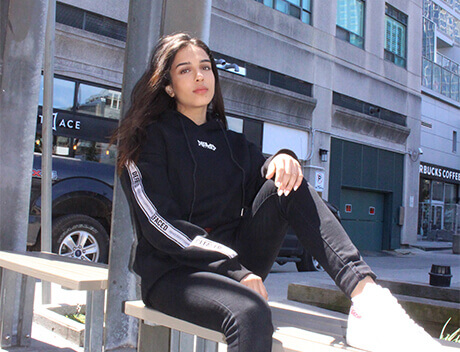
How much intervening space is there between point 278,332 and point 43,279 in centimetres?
153

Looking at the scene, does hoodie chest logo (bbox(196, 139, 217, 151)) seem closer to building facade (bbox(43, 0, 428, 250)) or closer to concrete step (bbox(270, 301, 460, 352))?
concrete step (bbox(270, 301, 460, 352))

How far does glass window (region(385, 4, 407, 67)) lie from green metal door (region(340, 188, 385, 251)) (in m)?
5.20

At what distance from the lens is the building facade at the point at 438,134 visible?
81.4 feet

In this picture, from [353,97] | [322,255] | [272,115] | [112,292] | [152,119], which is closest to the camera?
[322,255]

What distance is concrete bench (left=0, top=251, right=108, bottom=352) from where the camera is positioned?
264cm

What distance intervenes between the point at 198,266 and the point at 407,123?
1995 centimetres

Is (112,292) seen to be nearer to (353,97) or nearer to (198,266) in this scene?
(198,266)

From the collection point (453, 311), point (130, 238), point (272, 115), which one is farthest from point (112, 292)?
point (272, 115)

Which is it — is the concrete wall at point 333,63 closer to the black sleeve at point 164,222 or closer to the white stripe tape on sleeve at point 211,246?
the black sleeve at point 164,222

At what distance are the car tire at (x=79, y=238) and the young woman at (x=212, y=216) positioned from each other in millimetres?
4437

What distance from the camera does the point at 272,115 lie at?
15047 mm

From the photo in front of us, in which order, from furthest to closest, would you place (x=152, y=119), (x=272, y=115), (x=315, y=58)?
(x=315, y=58)
(x=272, y=115)
(x=152, y=119)

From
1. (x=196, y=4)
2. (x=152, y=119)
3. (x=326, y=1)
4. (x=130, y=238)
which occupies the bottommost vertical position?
(x=130, y=238)

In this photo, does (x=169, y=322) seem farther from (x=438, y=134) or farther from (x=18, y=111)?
(x=438, y=134)
